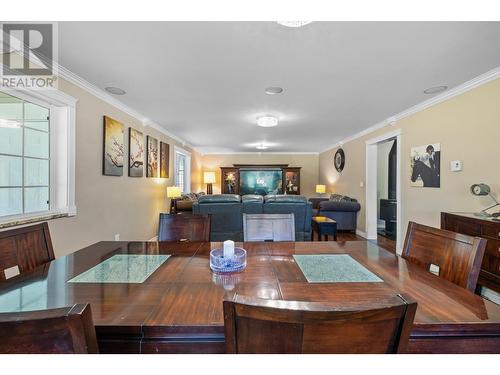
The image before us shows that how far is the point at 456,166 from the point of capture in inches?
115

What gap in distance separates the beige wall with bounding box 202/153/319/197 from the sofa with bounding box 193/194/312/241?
5.05m

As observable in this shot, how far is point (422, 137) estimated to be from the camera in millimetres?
3504

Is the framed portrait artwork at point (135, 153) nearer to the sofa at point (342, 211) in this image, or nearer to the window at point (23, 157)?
the window at point (23, 157)

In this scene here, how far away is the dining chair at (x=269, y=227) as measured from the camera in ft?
6.33

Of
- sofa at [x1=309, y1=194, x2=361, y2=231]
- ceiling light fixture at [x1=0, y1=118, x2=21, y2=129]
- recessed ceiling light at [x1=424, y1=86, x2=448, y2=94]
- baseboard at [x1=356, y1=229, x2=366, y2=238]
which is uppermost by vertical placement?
recessed ceiling light at [x1=424, y1=86, x2=448, y2=94]

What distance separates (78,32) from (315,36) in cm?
171

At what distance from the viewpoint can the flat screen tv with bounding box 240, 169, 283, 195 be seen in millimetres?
8586

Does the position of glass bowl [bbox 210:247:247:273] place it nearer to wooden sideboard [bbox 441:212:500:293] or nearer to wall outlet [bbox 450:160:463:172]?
wooden sideboard [bbox 441:212:500:293]

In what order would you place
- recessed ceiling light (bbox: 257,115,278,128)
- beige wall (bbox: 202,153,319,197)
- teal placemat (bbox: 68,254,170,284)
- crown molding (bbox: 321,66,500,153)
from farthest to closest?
1. beige wall (bbox: 202,153,319,197)
2. recessed ceiling light (bbox: 257,115,278,128)
3. crown molding (bbox: 321,66,500,153)
4. teal placemat (bbox: 68,254,170,284)

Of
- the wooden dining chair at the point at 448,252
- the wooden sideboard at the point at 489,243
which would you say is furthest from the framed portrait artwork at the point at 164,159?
the wooden sideboard at the point at 489,243

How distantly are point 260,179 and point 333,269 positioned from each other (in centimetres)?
741

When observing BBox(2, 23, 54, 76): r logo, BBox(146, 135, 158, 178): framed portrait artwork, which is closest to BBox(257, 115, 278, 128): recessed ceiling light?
BBox(146, 135, 158, 178): framed portrait artwork

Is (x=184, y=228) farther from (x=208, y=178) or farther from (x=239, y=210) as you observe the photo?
(x=208, y=178)
